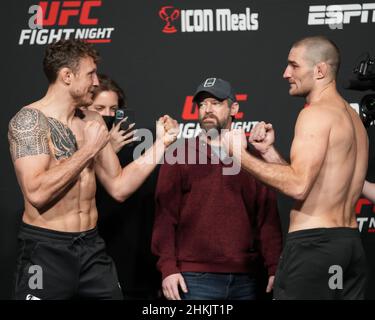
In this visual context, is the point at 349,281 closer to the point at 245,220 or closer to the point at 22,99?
the point at 245,220

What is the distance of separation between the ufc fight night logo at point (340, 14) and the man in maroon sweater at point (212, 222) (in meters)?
0.65

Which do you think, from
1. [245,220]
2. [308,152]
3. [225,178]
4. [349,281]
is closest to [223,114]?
[225,178]

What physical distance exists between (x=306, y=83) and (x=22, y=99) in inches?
57.8

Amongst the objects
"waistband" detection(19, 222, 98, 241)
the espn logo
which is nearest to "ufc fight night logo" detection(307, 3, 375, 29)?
the espn logo

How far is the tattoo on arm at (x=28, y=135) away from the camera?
2688 mm

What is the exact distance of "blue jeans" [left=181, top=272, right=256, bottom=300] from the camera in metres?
2.90

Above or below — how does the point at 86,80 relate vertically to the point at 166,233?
above

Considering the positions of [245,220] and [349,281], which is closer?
[349,281]

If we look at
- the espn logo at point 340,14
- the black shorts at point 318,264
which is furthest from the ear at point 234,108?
the black shorts at point 318,264

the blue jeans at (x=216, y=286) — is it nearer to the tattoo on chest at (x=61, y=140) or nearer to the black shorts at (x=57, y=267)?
the black shorts at (x=57, y=267)

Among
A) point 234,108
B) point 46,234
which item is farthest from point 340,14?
point 46,234

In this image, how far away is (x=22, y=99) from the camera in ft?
11.4

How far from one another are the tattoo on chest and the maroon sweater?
1.41 feet
